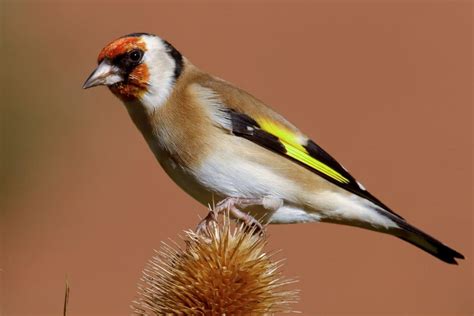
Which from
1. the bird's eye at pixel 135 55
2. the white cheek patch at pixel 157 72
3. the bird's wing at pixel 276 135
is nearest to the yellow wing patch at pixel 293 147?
the bird's wing at pixel 276 135

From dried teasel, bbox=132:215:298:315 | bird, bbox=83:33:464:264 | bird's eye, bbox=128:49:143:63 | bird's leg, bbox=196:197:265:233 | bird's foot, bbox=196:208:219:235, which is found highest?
bird's eye, bbox=128:49:143:63

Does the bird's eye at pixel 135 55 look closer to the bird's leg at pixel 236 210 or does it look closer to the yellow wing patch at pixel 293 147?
the yellow wing patch at pixel 293 147

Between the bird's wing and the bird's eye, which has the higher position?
the bird's eye

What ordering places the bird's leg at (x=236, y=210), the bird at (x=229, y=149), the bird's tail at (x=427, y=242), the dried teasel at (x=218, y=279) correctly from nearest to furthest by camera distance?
the dried teasel at (x=218, y=279) < the bird's leg at (x=236, y=210) < the bird at (x=229, y=149) < the bird's tail at (x=427, y=242)

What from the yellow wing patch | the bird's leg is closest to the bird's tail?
the yellow wing patch

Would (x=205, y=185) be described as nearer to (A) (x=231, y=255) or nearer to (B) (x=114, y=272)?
(A) (x=231, y=255)

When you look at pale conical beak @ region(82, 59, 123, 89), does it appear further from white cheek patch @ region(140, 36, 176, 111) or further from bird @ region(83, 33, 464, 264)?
white cheek patch @ region(140, 36, 176, 111)
